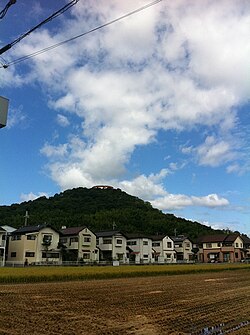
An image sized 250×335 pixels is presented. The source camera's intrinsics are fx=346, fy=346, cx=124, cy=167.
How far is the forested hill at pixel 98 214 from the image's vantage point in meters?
70.3

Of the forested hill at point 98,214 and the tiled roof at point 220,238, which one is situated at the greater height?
the forested hill at point 98,214

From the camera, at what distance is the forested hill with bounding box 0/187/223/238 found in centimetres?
7031

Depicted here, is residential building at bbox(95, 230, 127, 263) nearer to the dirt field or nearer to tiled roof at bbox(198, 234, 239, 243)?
tiled roof at bbox(198, 234, 239, 243)

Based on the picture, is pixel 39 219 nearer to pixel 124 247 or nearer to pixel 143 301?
pixel 124 247

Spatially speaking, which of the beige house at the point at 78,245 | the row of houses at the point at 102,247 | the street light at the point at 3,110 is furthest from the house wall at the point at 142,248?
the street light at the point at 3,110

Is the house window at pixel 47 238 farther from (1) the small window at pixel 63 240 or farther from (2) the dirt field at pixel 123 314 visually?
(2) the dirt field at pixel 123 314

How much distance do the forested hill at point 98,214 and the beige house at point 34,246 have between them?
15.7 m

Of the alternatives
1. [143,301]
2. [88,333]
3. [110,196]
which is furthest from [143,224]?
[88,333]

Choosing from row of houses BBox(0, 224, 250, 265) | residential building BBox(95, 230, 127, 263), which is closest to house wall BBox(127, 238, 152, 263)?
row of houses BBox(0, 224, 250, 265)

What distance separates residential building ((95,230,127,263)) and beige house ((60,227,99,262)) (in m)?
3.13

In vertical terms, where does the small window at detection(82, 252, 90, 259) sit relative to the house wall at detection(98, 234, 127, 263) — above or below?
below

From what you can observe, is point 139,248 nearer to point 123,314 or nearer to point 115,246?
point 115,246

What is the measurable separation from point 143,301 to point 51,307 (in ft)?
10.7

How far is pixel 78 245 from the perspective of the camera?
5034 centimetres
